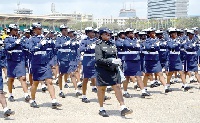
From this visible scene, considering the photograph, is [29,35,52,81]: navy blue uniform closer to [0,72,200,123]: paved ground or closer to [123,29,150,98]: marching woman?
[0,72,200,123]: paved ground

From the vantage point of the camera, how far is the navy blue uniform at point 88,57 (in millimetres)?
12141

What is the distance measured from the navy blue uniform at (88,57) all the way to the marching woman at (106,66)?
6.66ft

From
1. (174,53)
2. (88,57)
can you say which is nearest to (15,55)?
(88,57)

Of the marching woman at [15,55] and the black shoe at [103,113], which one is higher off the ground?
the marching woman at [15,55]

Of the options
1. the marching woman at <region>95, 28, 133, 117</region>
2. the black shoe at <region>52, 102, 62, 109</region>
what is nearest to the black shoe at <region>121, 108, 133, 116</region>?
the marching woman at <region>95, 28, 133, 117</region>

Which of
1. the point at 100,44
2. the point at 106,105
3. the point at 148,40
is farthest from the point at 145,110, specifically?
the point at 148,40

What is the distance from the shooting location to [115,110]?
1102 centimetres

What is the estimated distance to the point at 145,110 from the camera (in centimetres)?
1088

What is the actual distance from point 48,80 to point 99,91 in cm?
160

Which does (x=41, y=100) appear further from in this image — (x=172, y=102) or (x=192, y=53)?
(x=192, y=53)

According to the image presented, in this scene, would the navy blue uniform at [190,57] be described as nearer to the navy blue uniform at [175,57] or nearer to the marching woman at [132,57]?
the navy blue uniform at [175,57]

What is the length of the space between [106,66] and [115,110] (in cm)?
164

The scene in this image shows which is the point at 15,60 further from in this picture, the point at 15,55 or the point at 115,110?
the point at 115,110

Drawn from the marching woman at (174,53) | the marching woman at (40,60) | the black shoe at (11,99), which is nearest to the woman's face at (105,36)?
the marching woman at (40,60)
